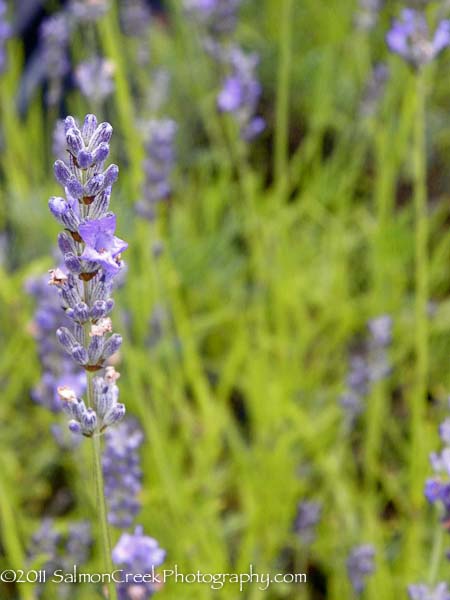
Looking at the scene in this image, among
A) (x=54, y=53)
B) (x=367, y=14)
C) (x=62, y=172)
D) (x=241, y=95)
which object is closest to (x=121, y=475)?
(x=62, y=172)

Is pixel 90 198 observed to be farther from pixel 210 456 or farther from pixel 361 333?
pixel 361 333

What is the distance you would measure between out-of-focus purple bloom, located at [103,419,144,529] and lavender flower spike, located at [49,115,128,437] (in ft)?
1.38

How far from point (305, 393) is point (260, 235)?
55cm

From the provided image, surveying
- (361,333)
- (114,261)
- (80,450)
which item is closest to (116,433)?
(80,450)

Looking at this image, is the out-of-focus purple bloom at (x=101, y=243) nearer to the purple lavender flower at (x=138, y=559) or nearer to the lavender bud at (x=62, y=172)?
the lavender bud at (x=62, y=172)

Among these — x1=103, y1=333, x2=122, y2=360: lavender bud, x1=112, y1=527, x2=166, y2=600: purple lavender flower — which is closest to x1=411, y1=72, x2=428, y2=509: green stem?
x1=112, y1=527, x2=166, y2=600: purple lavender flower

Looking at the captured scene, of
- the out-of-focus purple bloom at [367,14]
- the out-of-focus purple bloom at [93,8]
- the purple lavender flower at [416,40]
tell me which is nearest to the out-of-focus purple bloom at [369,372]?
the purple lavender flower at [416,40]

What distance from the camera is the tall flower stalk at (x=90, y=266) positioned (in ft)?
2.52

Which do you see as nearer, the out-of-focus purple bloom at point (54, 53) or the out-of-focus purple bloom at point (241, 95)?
the out-of-focus purple bloom at point (241, 95)

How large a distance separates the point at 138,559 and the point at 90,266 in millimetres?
570

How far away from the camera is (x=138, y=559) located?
3.95 ft

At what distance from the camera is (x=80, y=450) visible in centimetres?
170

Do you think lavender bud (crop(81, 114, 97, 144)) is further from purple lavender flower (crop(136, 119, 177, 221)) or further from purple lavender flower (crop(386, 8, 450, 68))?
purple lavender flower (crop(136, 119, 177, 221))

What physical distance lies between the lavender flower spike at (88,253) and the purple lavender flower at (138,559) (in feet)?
1.22
